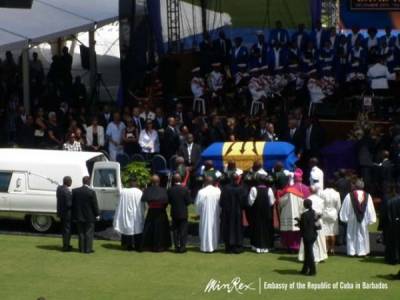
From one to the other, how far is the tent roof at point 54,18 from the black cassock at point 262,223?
9269 millimetres

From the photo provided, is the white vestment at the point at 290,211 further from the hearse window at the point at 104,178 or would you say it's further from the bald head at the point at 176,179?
the hearse window at the point at 104,178

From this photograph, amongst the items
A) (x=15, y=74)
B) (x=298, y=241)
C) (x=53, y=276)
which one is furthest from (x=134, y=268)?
(x=15, y=74)

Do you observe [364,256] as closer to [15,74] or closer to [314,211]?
[314,211]

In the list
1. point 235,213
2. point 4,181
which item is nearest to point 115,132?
point 4,181

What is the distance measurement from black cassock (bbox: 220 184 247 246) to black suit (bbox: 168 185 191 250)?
747 mm

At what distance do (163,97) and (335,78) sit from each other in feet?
15.1

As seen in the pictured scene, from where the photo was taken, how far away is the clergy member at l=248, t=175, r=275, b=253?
86.7 ft

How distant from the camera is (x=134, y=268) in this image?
25188 millimetres

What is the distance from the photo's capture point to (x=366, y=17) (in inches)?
1468

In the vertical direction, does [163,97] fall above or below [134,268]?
above

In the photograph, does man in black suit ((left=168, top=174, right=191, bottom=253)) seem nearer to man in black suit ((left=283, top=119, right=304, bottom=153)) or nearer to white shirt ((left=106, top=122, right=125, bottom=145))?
man in black suit ((left=283, top=119, right=304, bottom=153))

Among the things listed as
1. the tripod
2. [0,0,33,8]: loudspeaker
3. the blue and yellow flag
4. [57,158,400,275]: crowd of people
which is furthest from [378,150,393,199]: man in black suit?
[0,0,33,8]: loudspeaker

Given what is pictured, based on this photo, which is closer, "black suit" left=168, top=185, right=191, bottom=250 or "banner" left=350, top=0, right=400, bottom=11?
"black suit" left=168, top=185, right=191, bottom=250

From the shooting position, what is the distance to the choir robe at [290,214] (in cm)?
2606
